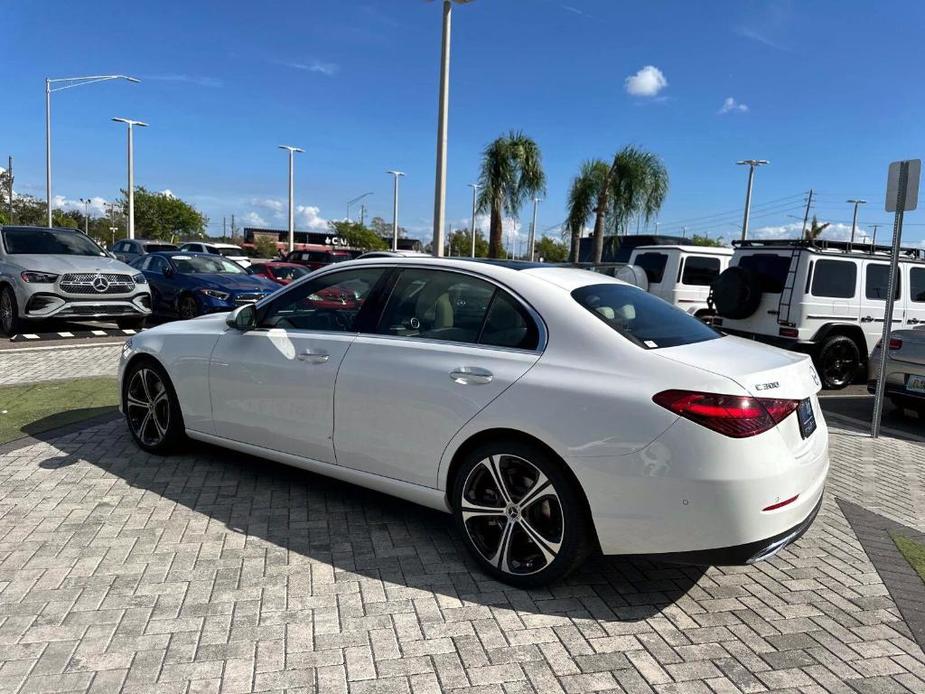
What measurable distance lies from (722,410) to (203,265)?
12916 mm

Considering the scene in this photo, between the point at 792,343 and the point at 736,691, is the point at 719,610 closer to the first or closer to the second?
the point at 736,691

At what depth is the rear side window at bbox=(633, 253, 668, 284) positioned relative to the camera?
1298 cm

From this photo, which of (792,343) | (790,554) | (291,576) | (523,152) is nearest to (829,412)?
(792,343)

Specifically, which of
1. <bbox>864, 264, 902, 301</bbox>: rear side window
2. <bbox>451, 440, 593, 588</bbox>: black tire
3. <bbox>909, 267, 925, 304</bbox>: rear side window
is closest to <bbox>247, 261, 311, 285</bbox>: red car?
<bbox>864, 264, 902, 301</bbox>: rear side window

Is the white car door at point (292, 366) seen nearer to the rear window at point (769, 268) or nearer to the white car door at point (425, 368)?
the white car door at point (425, 368)

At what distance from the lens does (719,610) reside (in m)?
3.29

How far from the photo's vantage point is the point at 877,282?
33.4 ft

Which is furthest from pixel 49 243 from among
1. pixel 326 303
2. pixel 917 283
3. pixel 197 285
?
pixel 917 283

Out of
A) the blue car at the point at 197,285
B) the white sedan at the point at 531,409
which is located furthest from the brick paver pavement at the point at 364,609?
the blue car at the point at 197,285

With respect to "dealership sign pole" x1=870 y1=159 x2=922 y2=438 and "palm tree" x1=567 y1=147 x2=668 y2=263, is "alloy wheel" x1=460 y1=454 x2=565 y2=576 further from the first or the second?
"palm tree" x1=567 y1=147 x2=668 y2=263

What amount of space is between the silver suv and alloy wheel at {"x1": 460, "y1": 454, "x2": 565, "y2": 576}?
31.2 ft

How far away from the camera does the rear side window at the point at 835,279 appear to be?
963cm

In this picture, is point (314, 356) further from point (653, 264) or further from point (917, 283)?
point (653, 264)

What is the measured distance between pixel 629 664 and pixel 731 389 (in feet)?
3.89
